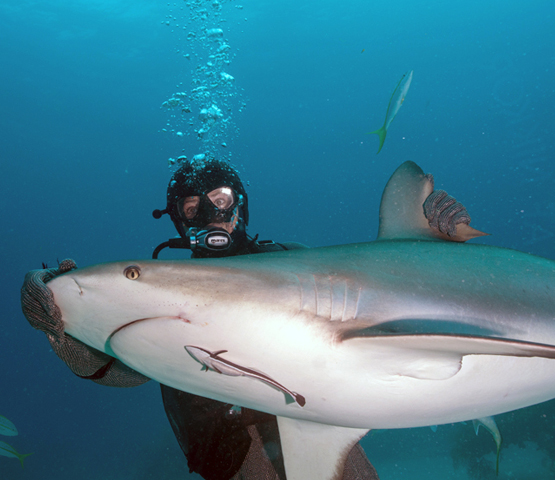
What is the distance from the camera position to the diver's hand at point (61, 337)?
3.30 ft

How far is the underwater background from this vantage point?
724 inches

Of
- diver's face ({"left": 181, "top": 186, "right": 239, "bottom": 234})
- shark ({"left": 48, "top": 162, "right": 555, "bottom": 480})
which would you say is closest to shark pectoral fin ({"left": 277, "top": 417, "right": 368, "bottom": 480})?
shark ({"left": 48, "top": 162, "right": 555, "bottom": 480})

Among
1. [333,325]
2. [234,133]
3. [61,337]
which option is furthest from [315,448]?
[234,133]

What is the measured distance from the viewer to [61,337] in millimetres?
1272

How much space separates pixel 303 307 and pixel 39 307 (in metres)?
0.98

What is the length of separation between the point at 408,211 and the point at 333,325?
1.13 meters

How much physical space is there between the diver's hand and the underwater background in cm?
825

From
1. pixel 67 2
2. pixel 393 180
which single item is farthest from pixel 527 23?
pixel 393 180

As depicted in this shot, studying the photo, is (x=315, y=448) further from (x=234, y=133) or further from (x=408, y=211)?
(x=234, y=133)

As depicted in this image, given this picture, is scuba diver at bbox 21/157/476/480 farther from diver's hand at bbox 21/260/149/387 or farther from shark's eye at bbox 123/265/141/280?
shark's eye at bbox 123/265/141/280

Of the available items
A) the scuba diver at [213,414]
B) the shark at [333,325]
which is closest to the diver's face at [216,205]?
the scuba diver at [213,414]

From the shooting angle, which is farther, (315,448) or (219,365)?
(315,448)

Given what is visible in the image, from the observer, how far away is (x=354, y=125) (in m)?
59.1

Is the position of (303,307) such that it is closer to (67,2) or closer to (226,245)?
(226,245)
